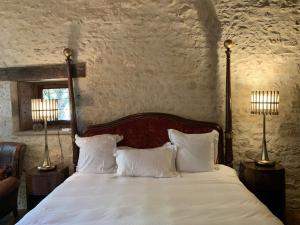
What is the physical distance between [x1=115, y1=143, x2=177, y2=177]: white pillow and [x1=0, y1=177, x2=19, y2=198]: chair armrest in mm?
1113

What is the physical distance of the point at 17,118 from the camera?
3666mm

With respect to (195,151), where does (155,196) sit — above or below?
below

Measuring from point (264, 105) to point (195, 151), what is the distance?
0.89 m

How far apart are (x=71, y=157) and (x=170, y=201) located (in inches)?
71.4

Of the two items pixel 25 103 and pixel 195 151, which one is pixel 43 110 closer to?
pixel 25 103

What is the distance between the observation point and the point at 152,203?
2107 mm

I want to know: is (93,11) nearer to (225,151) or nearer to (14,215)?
(225,151)

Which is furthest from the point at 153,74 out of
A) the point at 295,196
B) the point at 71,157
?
the point at 295,196

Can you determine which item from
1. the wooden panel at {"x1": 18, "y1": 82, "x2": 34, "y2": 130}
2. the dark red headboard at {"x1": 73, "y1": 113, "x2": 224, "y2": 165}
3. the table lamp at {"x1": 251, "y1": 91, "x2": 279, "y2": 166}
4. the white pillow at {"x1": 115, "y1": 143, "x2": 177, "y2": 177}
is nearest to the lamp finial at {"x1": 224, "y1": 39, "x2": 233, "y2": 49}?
the table lamp at {"x1": 251, "y1": 91, "x2": 279, "y2": 166}

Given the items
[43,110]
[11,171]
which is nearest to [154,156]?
[43,110]

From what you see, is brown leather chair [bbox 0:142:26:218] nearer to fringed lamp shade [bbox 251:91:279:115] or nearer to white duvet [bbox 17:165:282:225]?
white duvet [bbox 17:165:282:225]

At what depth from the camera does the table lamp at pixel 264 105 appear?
9.91 ft

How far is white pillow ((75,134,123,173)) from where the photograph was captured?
2.97 metres

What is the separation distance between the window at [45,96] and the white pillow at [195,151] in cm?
168
